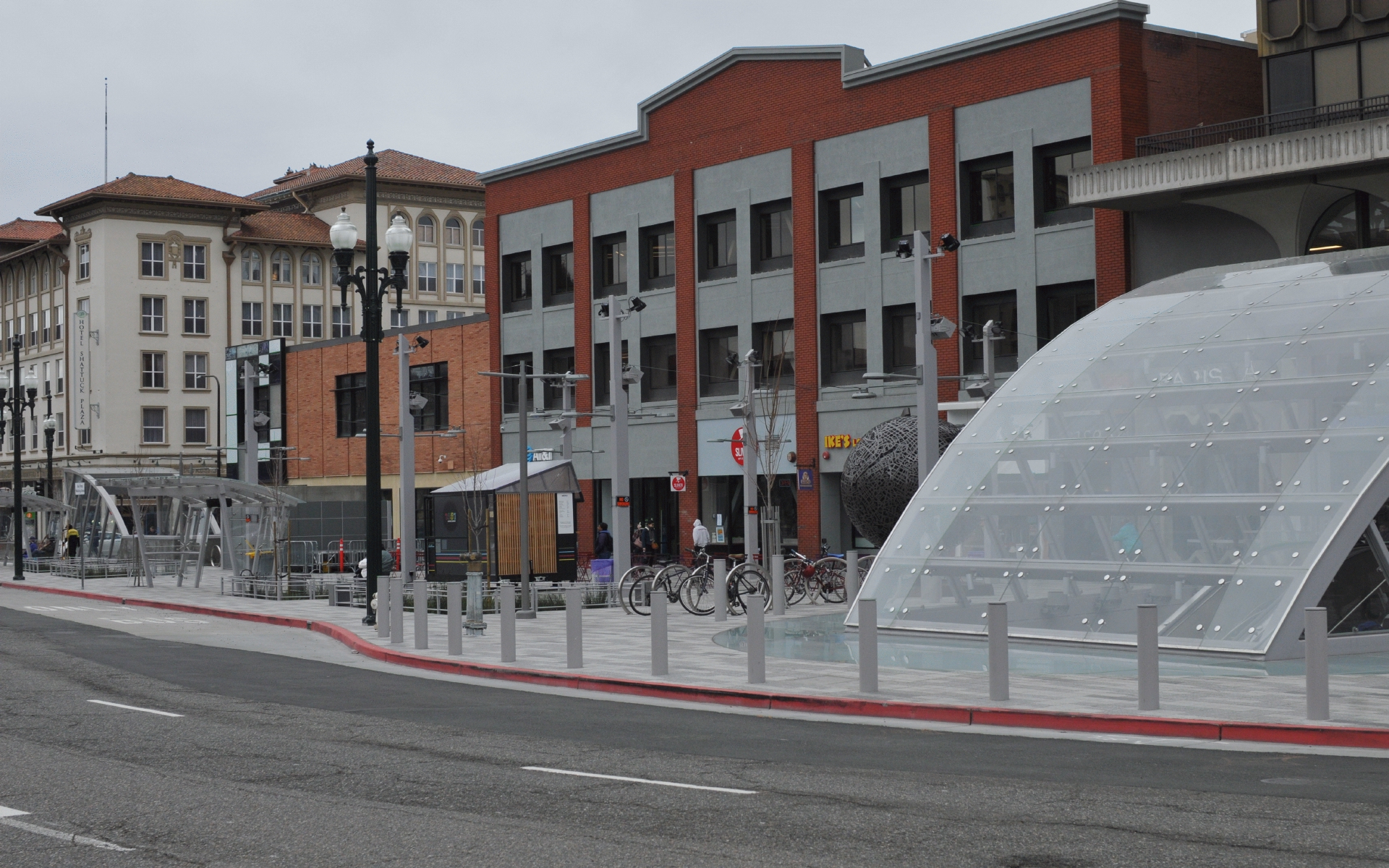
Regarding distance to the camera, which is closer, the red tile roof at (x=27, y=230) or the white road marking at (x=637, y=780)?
the white road marking at (x=637, y=780)

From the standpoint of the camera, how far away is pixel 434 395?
189 ft

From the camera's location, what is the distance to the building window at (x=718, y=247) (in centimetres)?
4562

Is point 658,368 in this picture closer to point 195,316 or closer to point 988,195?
point 988,195

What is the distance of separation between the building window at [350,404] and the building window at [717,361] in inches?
855

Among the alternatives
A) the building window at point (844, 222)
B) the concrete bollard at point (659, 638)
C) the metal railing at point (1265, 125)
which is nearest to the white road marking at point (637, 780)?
the concrete bollard at point (659, 638)

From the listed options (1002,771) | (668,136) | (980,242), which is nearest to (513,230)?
(668,136)

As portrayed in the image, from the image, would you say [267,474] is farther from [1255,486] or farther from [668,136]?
[1255,486]

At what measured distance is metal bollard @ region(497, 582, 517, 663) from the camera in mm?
A: 18406

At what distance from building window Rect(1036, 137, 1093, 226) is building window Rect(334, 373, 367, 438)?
112 ft

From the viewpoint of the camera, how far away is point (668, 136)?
1861 inches

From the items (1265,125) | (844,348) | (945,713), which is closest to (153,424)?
(844,348)

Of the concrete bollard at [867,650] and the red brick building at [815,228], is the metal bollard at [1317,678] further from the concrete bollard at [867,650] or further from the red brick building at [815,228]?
the red brick building at [815,228]

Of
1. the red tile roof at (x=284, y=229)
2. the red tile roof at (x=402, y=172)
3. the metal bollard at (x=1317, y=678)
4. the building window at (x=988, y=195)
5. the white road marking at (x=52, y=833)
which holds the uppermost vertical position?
the red tile roof at (x=402, y=172)

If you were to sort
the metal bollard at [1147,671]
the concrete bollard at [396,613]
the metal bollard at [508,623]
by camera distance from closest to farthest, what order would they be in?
the metal bollard at [1147,671] → the metal bollard at [508,623] → the concrete bollard at [396,613]
